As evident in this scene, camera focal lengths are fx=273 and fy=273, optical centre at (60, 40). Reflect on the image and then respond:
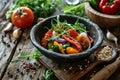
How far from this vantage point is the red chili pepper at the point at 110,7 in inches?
63.8

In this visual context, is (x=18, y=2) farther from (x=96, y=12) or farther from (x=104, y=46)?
(x=104, y=46)

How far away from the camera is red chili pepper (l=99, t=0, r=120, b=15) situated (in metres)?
1.62

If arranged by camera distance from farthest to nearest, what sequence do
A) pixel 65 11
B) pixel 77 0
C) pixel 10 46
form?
pixel 77 0 → pixel 65 11 → pixel 10 46

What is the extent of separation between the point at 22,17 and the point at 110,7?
53 cm

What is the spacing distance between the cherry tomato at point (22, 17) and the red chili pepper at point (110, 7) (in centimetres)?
45

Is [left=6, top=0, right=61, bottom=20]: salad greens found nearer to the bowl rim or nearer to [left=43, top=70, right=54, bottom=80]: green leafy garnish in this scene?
the bowl rim

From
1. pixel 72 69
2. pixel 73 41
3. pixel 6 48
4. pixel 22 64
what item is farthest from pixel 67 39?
pixel 6 48

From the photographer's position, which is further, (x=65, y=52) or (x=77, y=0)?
(x=77, y=0)

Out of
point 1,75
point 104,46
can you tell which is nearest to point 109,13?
point 104,46

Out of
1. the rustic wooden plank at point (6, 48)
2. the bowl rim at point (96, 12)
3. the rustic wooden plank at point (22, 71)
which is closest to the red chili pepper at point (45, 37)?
the rustic wooden plank at point (22, 71)

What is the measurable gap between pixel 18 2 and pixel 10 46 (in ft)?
1.26

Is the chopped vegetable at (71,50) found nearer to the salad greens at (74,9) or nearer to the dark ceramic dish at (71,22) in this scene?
the dark ceramic dish at (71,22)

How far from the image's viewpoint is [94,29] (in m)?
1.39

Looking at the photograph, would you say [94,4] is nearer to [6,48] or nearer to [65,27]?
[65,27]
